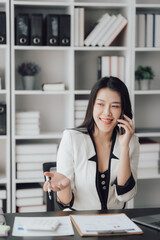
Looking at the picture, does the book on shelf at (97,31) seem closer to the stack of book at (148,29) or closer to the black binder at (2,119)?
the stack of book at (148,29)

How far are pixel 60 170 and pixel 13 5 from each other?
1649 mm

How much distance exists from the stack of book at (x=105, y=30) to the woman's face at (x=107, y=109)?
121cm

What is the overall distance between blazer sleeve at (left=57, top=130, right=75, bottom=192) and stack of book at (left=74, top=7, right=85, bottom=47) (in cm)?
130

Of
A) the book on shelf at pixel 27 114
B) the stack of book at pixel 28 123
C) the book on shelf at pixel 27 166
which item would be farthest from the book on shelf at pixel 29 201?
the book on shelf at pixel 27 114

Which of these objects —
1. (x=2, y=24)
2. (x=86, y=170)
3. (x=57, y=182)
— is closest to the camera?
(x=57, y=182)

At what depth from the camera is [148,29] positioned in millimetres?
3271

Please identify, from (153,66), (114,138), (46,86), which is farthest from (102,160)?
(153,66)

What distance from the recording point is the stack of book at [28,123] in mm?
3172

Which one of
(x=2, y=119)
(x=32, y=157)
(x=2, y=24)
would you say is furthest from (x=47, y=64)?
(x=32, y=157)

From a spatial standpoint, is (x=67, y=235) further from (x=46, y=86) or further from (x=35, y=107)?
(x=35, y=107)

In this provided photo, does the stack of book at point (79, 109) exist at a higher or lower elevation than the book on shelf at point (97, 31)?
lower

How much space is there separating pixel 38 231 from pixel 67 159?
0.67m

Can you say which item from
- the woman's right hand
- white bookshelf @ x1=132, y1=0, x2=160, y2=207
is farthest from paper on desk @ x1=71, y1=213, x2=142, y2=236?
white bookshelf @ x1=132, y1=0, x2=160, y2=207

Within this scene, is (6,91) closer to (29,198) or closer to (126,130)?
(29,198)
